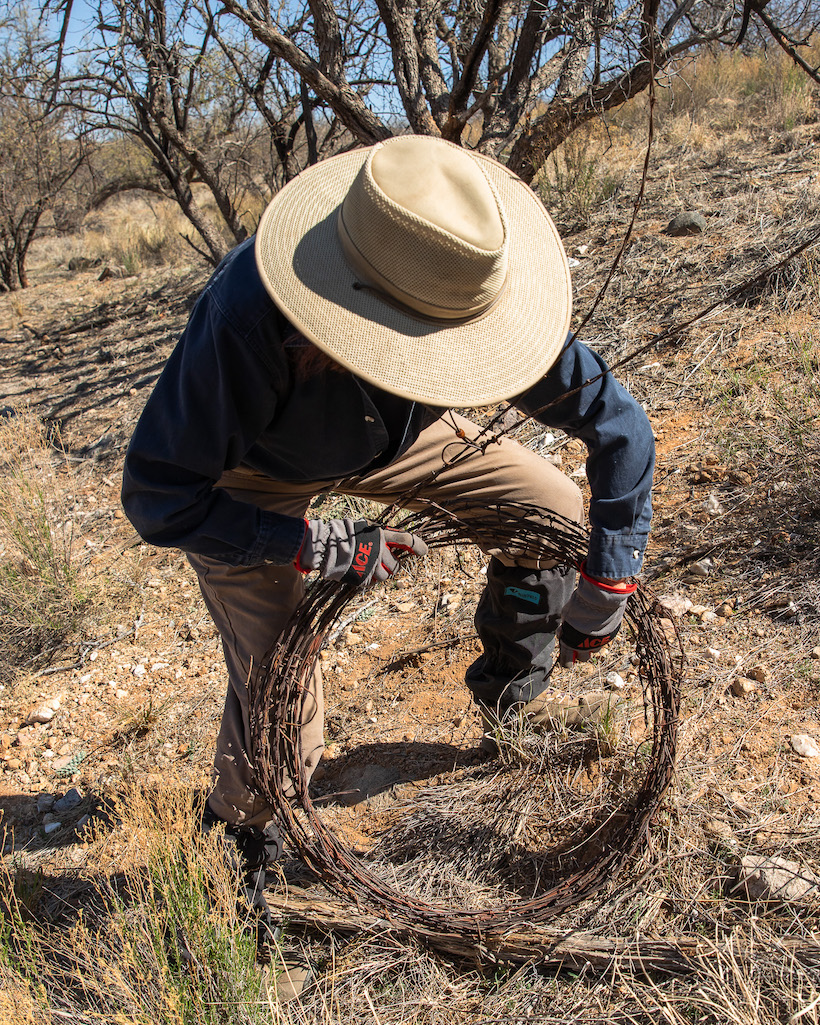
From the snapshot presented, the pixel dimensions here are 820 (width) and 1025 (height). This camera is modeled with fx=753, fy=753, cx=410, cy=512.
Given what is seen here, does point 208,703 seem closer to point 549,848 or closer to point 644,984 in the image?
point 549,848

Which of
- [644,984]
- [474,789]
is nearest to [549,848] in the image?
[474,789]

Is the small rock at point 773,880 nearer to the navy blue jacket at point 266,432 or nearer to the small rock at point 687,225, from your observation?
the navy blue jacket at point 266,432

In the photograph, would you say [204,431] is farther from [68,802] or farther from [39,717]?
[39,717]

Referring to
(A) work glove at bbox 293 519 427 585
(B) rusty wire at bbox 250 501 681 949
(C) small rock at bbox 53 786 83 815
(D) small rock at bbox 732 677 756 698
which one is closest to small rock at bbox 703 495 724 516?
(D) small rock at bbox 732 677 756 698

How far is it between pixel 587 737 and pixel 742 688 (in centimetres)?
52

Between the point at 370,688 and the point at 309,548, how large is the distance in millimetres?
1384

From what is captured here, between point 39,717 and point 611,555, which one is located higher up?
point 611,555

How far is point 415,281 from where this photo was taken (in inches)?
53.2

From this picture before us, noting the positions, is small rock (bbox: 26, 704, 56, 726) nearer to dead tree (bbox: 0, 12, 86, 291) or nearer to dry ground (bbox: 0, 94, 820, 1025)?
dry ground (bbox: 0, 94, 820, 1025)

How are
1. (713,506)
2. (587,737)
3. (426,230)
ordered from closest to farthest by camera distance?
(426,230) < (587,737) < (713,506)

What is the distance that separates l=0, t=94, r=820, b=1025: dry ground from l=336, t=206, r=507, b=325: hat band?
120 centimetres

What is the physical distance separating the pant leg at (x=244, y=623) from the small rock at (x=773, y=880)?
1.14 metres

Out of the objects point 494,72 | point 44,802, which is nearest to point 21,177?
point 494,72

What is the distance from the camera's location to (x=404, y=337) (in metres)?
1.39
